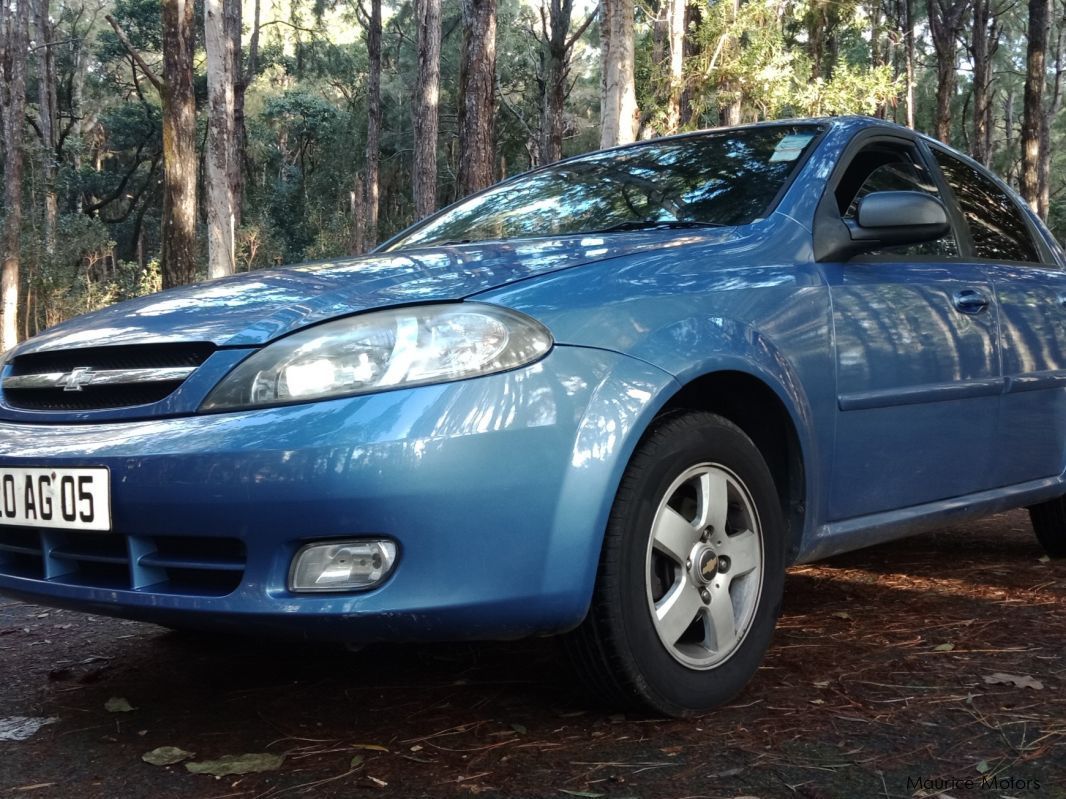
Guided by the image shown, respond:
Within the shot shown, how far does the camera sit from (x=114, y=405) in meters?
2.40

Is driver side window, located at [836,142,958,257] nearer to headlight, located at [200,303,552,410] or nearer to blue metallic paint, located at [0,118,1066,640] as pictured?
blue metallic paint, located at [0,118,1066,640]

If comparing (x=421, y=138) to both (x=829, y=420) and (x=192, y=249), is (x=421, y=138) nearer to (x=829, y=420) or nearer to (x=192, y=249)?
(x=192, y=249)

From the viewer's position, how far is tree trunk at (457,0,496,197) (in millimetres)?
13195

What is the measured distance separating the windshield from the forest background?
8.88m

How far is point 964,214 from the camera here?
379 centimetres

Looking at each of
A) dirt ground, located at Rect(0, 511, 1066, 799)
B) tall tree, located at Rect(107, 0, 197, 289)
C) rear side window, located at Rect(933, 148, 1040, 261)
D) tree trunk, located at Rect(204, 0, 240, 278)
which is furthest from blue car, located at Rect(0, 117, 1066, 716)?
tree trunk, located at Rect(204, 0, 240, 278)

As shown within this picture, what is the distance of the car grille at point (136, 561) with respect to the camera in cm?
222

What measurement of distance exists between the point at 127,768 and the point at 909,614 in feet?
7.67

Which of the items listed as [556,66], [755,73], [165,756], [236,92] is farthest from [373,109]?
[165,756]

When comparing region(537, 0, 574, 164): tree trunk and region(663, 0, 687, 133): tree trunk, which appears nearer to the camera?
region(663, 0, 687, 133): tree trunk

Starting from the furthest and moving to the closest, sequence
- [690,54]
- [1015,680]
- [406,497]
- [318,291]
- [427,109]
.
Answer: [427,109] < [690,54] < [1015,680] < [318,291] < [406,497]

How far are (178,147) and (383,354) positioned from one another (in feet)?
40.4

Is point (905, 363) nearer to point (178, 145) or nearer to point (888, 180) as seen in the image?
point (888, 180)

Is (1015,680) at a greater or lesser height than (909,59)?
lesser
